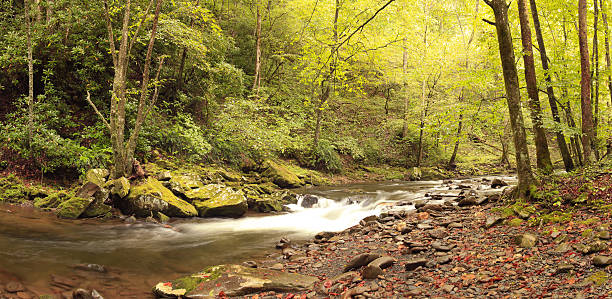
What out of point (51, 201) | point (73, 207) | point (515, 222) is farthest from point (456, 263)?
point (51, 201)

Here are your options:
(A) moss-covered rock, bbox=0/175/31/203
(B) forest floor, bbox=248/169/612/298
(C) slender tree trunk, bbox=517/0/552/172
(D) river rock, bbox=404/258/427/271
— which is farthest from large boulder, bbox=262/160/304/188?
(D) river rock, bbox=404/258/427/271

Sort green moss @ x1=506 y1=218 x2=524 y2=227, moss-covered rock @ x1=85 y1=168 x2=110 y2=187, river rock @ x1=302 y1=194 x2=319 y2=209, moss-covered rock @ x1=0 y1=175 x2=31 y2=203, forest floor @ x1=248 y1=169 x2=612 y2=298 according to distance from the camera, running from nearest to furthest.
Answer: forest floor @ x1=248 y1=169 x2=612 y2=298 → green moss @ x1=506 y1=218 x2=524 y2=227 → moss-covered rock @ x1=0 y1=175 x2=31 y2=203 → moss-covered rock @ x1=85 y1=168 x2=110 y2=187 → river rock @ x1=302 y1=194 x2=319 y2=209

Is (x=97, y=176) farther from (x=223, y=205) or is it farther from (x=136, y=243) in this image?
(x=223, y=205)

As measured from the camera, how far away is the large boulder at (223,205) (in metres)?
10.5

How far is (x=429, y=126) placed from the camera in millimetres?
8023

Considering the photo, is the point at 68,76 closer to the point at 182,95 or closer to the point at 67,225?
the point at 182,95

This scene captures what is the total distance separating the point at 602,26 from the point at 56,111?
18.7m

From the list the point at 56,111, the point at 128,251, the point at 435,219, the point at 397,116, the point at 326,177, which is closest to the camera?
the point at 128,251

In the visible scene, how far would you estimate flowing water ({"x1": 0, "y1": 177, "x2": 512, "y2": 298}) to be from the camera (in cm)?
549

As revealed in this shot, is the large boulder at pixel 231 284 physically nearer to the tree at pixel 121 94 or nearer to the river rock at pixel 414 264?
the river rock at pixel 414 264

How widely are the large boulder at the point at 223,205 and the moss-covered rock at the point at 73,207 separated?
3001mm

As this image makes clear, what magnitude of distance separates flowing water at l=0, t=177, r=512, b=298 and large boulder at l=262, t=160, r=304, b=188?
12.6 feet

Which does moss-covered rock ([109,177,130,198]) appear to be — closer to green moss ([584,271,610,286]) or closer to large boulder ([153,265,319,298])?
large boulder ([153,265,319,298])

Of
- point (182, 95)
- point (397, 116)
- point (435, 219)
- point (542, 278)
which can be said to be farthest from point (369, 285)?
point (397, 116)
